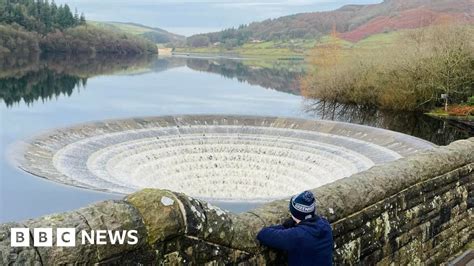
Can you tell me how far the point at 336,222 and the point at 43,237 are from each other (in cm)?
277

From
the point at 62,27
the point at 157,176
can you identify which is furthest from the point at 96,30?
the point at 157,176

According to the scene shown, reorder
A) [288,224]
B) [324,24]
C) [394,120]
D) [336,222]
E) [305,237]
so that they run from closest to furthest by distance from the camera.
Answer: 1. [305,237]
2. [288,224]
3. [336,222]
4. [394,120]
5. [324,24]

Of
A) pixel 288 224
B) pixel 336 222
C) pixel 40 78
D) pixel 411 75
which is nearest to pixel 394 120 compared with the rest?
pixel 411 75

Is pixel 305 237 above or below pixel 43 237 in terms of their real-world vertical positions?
below

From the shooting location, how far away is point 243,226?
163 inches

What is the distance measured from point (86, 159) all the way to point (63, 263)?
51.0ft

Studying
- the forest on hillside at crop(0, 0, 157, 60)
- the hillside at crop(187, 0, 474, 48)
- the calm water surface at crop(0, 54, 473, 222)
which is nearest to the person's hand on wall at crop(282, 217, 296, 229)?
the calm water surface at crop(0, 54, 473, 222)

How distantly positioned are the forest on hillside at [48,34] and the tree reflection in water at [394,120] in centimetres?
5737

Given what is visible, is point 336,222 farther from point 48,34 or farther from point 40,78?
→ point 48,34

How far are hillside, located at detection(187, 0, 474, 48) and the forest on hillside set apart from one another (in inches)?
2124

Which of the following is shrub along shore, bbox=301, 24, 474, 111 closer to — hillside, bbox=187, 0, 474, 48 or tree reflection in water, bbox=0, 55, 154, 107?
tree reflection in water, bbox=0, 55, 154, 107

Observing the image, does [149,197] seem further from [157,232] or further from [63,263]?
[63,263]

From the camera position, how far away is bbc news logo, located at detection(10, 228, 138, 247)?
9.83 ft

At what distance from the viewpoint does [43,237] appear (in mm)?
3064
